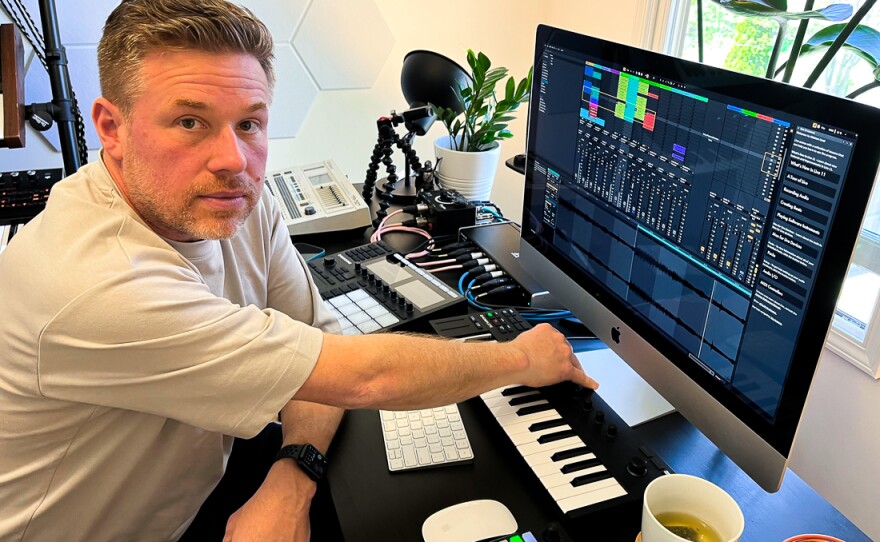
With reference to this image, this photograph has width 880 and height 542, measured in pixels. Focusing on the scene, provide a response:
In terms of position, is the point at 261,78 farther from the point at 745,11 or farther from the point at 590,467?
the point at 745,11

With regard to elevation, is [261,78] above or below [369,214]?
above

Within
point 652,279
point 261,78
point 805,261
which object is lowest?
point 652,279

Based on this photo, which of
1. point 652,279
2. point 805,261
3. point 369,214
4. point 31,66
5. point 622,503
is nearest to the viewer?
point 805,261

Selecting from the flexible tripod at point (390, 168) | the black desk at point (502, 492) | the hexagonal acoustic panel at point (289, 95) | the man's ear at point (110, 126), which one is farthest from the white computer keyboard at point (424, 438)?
the hexagonal acoustic panel at point (289, 95)

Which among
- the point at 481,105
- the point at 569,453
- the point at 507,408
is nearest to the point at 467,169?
the point at 481,105

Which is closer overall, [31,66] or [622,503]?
[622,503]

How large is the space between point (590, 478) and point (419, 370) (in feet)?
0.84

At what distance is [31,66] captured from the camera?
2.07 m

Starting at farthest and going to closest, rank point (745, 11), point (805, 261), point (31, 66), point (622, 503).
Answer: point (31, 66) → point (745, 11) → point (622, 503) → point (805, 261)

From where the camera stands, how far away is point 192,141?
0.87 m

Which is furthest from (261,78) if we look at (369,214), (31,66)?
(31,66)

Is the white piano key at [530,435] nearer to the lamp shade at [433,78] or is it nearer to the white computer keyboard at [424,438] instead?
the white computer keyboard at [424,438]

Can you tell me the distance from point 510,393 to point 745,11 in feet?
2.64

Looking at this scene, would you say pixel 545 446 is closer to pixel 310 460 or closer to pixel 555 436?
pixel 555 436
